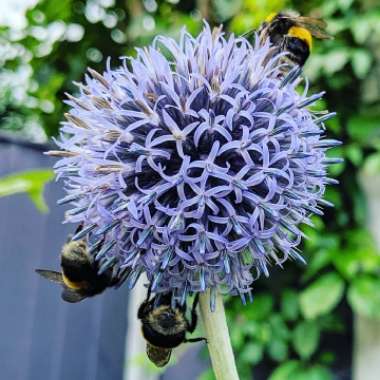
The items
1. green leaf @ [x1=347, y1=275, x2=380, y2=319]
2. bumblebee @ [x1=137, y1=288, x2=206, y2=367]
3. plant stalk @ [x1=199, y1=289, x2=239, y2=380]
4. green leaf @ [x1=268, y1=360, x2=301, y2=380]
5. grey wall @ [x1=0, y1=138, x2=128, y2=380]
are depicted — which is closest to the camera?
plant stalk @ [x1=199, y1=289, x2=239, y2=380]

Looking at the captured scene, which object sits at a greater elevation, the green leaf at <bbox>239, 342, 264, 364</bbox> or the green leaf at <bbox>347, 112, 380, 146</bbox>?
the green leaf at <bbox>347, 112, 380, 146</bbox>

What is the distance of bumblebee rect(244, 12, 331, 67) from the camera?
778mm

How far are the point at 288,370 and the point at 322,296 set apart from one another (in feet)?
0.73

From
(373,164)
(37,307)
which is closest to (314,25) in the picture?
(373,164)

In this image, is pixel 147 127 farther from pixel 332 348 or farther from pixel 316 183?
pixel 332 348

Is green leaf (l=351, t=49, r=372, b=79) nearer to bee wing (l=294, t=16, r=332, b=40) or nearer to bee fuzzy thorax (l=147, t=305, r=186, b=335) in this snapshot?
bee wing (l=294, t=16, r=332, b=40)

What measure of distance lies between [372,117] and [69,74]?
1.01 m

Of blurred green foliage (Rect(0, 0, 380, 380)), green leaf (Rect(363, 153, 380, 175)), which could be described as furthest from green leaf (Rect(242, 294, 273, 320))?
green leaf (Rect(363, 153, 380, 175))

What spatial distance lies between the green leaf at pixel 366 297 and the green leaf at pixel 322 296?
4 cm

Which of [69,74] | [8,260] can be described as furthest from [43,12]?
[8,260]

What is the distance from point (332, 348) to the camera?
6.32 ft

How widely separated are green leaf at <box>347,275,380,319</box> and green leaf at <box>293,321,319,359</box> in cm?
15

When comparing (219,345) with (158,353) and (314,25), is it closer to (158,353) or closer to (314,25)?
(158,353)

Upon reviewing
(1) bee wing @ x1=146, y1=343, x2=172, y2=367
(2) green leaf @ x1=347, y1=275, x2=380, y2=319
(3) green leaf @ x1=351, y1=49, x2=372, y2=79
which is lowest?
(1) bee wing @ x1=146, y1=343, x2=172, y2=367
